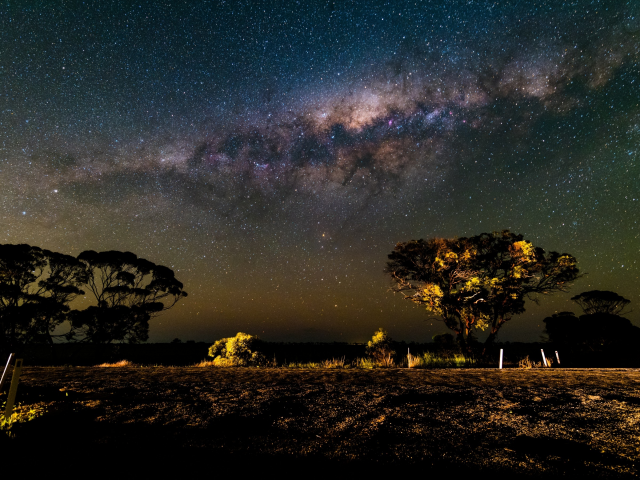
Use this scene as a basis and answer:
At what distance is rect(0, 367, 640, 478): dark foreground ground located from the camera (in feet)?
11.5

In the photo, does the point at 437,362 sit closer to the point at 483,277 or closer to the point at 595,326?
the point at 483,277

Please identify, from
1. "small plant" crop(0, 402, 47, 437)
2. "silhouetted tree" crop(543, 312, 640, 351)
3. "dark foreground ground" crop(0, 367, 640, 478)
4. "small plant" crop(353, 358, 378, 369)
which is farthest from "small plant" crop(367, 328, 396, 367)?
"silhouetted tree" crop(543, 312, 640, 351)

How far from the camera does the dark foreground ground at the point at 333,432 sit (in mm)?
3518

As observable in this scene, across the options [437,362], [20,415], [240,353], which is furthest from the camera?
[240,353]

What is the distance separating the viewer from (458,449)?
392 cm

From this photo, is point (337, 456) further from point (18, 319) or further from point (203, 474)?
point (18, 319)

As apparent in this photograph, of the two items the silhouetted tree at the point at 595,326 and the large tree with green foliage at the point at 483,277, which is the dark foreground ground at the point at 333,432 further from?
the silhouetted tree at the point at 595,326

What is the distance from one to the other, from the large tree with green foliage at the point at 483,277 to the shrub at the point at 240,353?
1022 centimetres

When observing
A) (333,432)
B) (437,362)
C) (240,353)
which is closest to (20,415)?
(333,432)

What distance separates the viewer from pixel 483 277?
68.4 feet

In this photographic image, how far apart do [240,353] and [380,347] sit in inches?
317

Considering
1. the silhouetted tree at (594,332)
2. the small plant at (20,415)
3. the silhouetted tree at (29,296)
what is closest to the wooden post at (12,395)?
the small plant at (20,415)

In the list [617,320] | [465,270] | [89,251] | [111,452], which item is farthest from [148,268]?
[617,320]

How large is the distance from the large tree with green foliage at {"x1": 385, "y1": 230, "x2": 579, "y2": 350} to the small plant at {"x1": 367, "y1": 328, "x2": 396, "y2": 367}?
Answer: 3.34 meters
